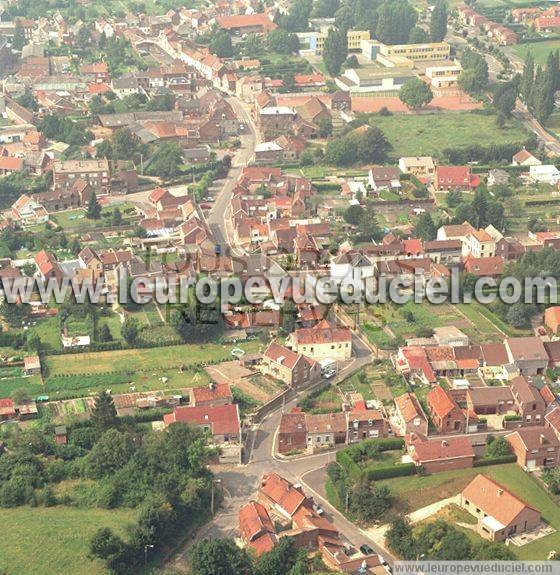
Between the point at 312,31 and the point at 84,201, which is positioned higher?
the point at 312,31

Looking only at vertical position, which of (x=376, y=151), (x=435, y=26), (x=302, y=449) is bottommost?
(x=302, y=449)

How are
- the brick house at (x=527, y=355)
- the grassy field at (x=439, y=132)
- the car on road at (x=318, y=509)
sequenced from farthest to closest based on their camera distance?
the grassy field at (x=439, y=132) < the brick house at (x=527, y=355) < the car on road at (x=318, y=509)

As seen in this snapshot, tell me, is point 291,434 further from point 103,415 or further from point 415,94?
point 415,94

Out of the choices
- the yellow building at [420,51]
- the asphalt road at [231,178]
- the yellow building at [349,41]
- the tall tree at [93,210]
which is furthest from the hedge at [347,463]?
the yellow building at [349,41]

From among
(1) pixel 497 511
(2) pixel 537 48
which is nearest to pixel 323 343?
(1) pixel 497 511

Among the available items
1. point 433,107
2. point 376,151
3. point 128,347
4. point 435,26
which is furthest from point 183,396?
point 435,26

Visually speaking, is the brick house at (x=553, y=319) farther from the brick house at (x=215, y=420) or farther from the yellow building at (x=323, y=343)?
the brick house at (x=215, y=420)

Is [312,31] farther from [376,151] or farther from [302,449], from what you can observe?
[302,449]
